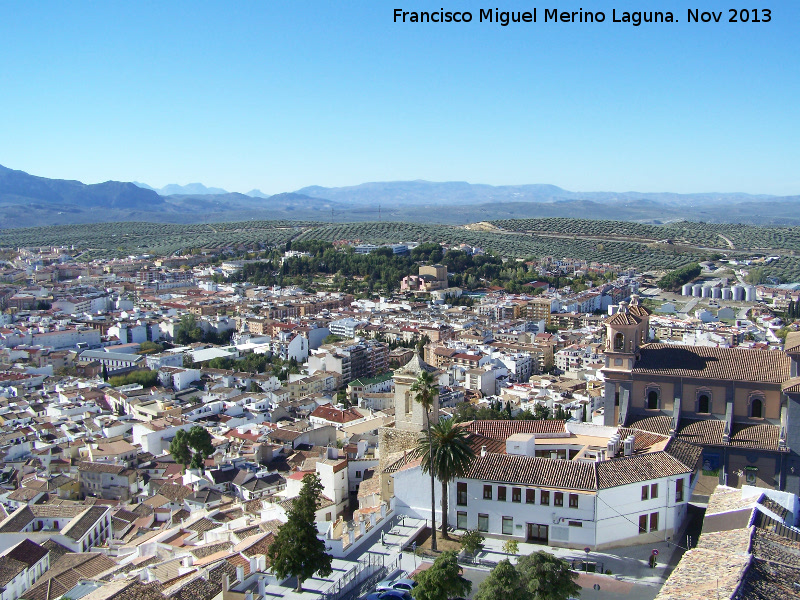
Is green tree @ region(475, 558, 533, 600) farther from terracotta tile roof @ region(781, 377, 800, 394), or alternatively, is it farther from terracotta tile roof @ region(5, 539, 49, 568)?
terracotta tile roof @ region(5, 539, 49, 568)

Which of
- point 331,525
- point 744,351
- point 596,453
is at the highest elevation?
point 744,351

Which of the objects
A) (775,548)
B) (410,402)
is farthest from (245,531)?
(775,548)

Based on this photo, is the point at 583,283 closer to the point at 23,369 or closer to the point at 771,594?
the point at 23,369

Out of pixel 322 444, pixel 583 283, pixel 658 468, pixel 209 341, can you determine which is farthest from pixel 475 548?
pixel 583 283

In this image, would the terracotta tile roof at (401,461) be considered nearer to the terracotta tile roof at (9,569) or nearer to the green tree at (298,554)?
the green tree at (298,554)

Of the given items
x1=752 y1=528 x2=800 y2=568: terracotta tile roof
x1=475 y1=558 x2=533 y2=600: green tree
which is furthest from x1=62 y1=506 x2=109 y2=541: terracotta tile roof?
x1=752 y1=528 x2=800 y2=568: terracotta tile roof

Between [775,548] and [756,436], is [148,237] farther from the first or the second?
[775,548]
